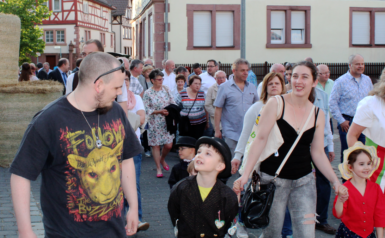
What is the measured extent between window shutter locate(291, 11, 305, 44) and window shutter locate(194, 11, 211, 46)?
14.4ft

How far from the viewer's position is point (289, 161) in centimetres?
391

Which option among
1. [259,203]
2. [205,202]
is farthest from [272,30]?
[205,202]

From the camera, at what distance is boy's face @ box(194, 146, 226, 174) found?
3.45 metres

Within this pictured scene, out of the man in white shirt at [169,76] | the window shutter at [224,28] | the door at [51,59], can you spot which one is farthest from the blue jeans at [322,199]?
the door at [51,59]

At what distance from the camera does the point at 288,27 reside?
22859mm

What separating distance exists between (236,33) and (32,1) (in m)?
22.5

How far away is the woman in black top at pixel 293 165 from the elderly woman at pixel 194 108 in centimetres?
511

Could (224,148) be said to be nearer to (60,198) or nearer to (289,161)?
(289,161)

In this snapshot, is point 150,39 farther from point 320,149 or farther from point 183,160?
point 320,149

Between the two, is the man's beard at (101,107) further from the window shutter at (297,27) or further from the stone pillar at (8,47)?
the window shutter at (297,27)

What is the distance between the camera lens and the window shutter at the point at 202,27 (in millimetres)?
22188

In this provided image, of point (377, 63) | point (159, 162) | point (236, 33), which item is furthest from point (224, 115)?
point (377, 63)

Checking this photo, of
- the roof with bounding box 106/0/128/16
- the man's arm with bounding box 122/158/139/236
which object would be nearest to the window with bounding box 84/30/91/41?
the roof with bounding box 106/0/128/16

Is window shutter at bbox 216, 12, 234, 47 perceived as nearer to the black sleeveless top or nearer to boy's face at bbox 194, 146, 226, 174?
the black sleeveless top
